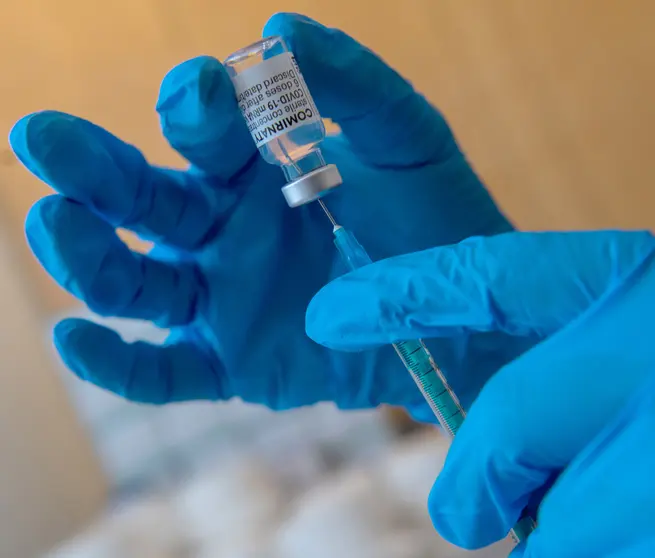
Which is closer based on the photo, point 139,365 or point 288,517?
point 139,365

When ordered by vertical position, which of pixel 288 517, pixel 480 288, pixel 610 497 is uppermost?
pixel 480 288

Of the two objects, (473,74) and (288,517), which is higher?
(473,74)

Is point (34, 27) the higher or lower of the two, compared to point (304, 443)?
higher

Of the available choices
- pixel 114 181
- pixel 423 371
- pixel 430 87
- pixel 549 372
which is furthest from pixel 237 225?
pixel 430 87

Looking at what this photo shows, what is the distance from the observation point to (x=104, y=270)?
59 cm

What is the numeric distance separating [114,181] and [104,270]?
86 millimetres

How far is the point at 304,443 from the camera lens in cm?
117

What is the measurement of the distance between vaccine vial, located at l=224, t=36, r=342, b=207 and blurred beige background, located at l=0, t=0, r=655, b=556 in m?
0.47

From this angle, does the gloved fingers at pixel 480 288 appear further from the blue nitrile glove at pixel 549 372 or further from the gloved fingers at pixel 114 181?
the gloved fingers at pixel 114 181

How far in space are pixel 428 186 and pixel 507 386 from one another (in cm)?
33

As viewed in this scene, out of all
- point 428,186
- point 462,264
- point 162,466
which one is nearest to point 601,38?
point 428,186

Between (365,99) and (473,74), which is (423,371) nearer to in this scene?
(365,99)

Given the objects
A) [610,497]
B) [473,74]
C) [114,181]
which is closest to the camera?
[610,497]

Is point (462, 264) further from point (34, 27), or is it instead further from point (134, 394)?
point (34, 27)
